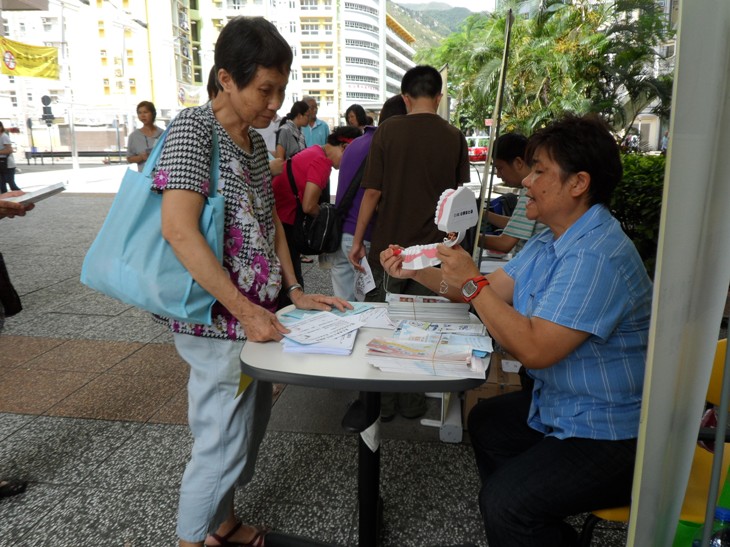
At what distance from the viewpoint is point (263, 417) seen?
6.16ft

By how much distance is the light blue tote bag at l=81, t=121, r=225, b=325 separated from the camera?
1455mm

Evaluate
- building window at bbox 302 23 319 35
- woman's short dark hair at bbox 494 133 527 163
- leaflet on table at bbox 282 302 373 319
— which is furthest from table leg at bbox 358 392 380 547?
building window at bbox 302 23 319 35

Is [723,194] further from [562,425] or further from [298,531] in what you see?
[298,531]

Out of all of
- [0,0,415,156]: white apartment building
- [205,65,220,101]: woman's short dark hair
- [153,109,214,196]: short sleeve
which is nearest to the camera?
[153,109,214,196]: short sleeve

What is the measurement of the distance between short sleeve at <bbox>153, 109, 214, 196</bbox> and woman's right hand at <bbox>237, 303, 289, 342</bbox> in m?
0.34

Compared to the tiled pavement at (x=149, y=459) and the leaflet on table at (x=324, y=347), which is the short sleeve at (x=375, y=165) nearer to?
the tiled pavement at (x=149, y=459)

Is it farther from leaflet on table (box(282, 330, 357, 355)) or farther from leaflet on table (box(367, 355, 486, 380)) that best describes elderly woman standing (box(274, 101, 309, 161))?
leaflet on table (box(367, 355, 486, 380))

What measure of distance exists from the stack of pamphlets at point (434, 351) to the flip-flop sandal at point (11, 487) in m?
1.77

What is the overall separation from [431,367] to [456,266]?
0.33 meters

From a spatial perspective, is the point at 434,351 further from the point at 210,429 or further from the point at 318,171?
the point at 318,171

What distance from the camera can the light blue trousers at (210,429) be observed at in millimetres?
1609

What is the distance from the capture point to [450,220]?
1.50 m

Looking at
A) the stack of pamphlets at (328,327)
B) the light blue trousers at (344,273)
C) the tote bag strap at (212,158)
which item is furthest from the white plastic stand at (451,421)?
the tote bag strap at (212,158)

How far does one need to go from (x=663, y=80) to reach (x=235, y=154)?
8.70 meters
